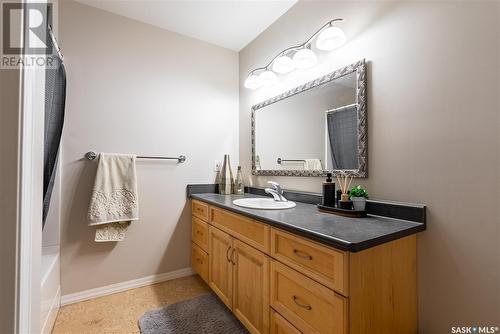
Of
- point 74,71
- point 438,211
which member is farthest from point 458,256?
point 74,71

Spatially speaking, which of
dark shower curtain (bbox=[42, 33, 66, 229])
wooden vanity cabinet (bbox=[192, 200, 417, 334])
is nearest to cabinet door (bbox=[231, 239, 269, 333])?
wooden vanity cabinet (bbox=[192, 200, 417, 334])

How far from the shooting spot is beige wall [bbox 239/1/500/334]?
0.89 meters

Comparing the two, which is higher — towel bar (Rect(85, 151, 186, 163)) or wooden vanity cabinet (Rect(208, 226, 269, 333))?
towel bar (Rect(85, 151, 186, 163))

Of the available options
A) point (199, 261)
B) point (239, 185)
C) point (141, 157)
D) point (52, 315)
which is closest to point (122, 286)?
point (52, 315)

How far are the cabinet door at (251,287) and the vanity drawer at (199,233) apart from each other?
1.56 ft

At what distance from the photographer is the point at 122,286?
189 centimetres

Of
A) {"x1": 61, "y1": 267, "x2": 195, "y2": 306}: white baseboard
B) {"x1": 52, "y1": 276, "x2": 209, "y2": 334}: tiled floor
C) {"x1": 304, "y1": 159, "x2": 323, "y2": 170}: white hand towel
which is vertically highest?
{"x1": 304, "y1": 159, "x2": 323, "y2": 170}: white hand towel

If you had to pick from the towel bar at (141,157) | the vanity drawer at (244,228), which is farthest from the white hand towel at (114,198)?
the vanity drawer at (244,228)

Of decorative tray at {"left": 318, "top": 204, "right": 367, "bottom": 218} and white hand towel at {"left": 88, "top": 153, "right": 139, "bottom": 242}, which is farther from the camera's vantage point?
white hand towel at {"left": 88, "top": 153, "right": 139, "bottom": 242}

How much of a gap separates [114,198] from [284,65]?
1648 millimetres

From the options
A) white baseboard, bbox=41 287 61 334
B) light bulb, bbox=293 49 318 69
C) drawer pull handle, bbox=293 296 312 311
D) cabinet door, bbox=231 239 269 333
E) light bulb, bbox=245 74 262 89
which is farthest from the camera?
light bulb, bbox=245 74 262 89

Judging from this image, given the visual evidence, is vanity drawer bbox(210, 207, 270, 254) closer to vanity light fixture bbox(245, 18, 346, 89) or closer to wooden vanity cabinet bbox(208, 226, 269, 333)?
wooden vanity cabinet bbox(208, 226, 269, 333)

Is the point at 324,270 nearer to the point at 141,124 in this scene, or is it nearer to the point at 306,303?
the point at 306,303

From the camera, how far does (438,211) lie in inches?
40.1
